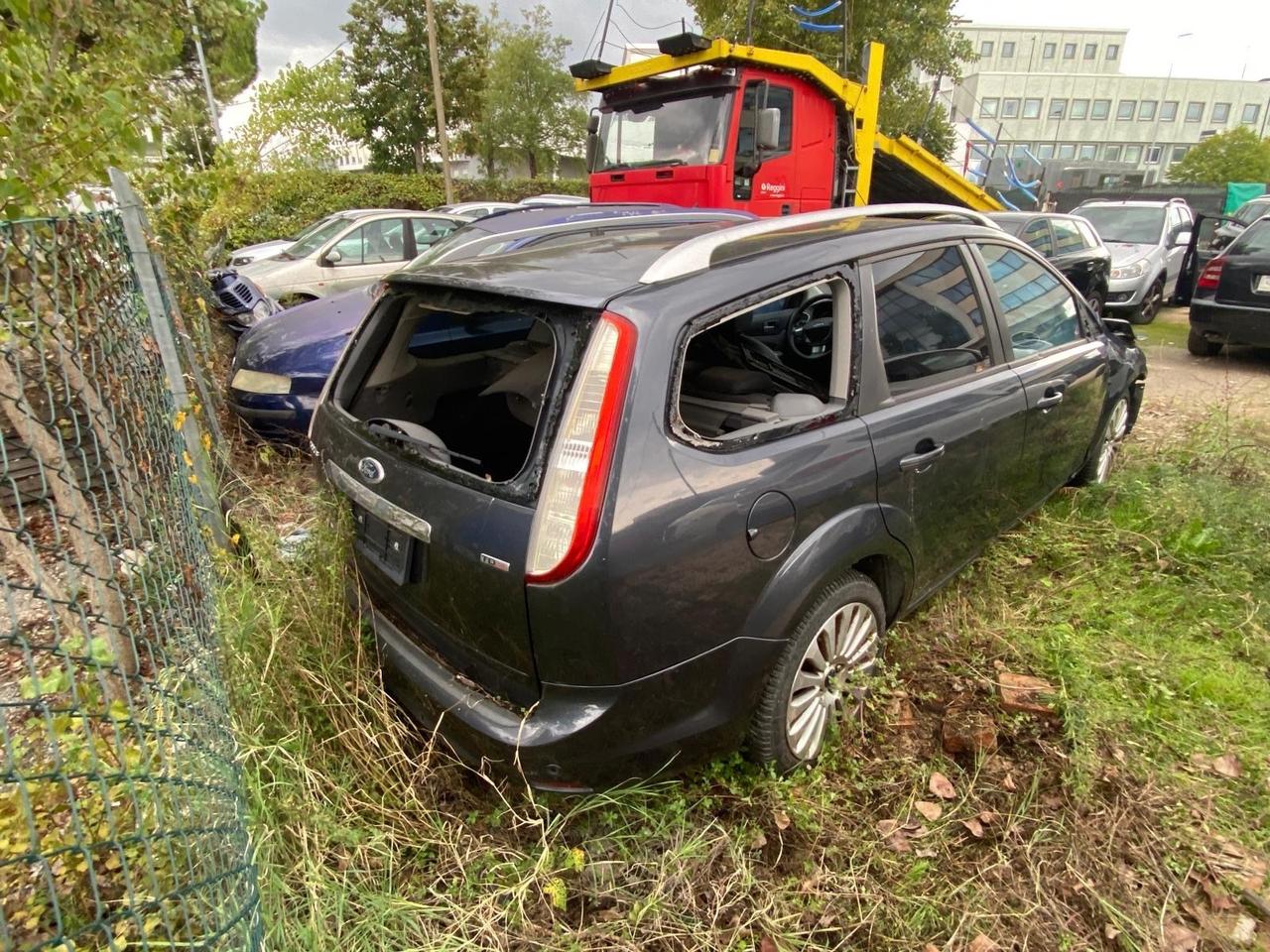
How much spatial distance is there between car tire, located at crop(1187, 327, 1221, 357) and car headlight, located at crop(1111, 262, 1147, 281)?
1.86m

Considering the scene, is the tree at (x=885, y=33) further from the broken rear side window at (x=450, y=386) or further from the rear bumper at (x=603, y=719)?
the rear bumper at (x=603, y=719)

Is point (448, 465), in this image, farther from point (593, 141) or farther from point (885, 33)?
point (885, 33)

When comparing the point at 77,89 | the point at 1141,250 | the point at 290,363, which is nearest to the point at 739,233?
the point at 77,89

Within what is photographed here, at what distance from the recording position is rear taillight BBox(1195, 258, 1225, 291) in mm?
7223

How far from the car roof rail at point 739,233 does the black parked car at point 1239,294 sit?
5848 mm

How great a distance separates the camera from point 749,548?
1.92m

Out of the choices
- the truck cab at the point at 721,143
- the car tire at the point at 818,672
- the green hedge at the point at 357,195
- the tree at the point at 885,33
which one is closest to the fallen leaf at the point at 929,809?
the car tire at the point at 818,672

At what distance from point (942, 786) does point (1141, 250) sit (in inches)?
414

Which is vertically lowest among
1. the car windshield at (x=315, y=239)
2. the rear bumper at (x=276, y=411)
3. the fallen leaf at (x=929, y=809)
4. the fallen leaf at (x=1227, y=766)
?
the fallen leaf at (x=929, y=809)

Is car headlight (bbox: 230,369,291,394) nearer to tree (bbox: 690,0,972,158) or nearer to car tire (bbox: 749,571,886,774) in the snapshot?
car tire (bbox: 749,571,886,774)

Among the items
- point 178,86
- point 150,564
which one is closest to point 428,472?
point 150,564

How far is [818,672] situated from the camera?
7.70 feet

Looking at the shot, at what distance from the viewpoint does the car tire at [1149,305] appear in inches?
392

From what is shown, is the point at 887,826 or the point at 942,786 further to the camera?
the point at 942,786
